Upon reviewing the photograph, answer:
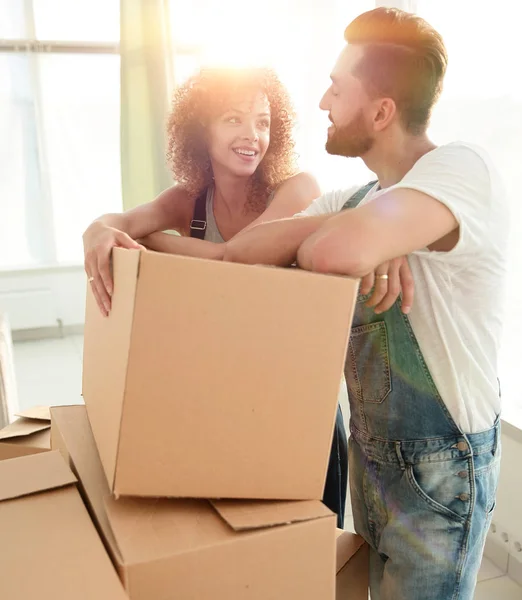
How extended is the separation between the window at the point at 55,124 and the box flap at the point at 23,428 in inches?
106

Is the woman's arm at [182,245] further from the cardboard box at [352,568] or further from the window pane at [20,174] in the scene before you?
the window pane at [20,174]

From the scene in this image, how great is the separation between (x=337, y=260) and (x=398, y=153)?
356mm

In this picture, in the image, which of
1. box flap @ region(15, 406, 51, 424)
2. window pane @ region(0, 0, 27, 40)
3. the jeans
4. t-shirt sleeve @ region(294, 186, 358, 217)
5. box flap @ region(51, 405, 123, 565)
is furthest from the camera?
window pane @ region(0, 0, 27, 40)

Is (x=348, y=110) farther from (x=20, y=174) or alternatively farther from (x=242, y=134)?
(x=20, y=174)

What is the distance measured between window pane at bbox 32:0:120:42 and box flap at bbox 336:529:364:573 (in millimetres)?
3510

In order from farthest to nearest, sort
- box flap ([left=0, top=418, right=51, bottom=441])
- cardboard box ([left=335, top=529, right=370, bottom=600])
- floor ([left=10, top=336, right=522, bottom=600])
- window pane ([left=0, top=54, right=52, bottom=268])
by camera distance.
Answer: window pane ([left=0, top=54, right=52, bottom=268]), floor ([left=10, top=336, right=522, bottom=600]), box flap ([left=0, top=418, right=51, bottom=441]), cardboard box ([left=335, top=529, right=370, bottom=600])

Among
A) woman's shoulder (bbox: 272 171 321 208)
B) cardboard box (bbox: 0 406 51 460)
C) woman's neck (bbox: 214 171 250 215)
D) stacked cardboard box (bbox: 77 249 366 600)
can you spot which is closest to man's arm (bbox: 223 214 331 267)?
stacked cardboard box (bbox: 77 249 366 600)

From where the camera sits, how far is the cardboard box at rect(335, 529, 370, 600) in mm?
1016

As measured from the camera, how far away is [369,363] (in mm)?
979

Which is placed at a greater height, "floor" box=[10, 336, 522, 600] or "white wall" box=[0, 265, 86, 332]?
"white wall" box=[0, 265, 86, 332]

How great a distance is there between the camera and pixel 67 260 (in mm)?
4020

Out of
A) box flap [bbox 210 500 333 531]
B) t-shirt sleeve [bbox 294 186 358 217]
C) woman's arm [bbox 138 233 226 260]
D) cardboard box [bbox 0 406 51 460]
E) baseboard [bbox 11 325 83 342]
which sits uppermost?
t-shirt sleeve [bbox 294 186 358 217]

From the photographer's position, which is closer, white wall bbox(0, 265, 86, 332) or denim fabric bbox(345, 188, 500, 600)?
denim fabric bbox(345, 188, 500, 600)

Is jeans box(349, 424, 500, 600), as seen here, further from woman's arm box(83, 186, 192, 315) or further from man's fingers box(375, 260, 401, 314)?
woman's arm box(83, 186, 192, 315)
